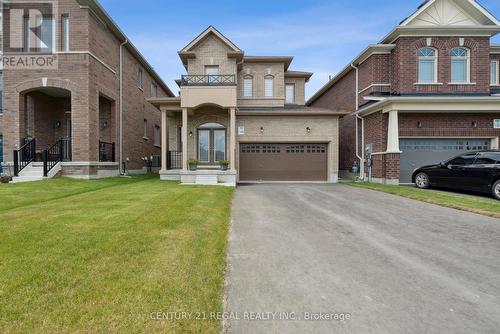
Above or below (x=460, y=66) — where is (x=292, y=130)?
below

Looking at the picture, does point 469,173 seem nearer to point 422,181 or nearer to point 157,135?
point 422,181

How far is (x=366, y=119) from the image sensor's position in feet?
51.7

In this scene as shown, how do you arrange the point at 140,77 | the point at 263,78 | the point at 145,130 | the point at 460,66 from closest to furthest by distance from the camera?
the point at 460,66, the point at 263,78, the point at 140,77, the point at 145,130

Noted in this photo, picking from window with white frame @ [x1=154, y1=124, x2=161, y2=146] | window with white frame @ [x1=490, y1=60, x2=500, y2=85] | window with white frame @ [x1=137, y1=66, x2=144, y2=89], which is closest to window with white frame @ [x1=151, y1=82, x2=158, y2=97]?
window with white frame @ [x1=137, y1=66, x2=144, y2=89]

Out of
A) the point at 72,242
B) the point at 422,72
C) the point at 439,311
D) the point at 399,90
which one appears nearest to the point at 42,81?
the point at 72,242

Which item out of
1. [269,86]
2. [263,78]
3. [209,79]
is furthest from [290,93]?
[209,79]

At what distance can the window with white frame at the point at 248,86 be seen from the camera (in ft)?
57.0

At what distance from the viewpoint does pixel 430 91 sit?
1420 cm

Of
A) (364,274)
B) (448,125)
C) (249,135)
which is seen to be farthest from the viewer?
(249,135)

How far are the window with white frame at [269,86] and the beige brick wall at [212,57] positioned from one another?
2541 millimetres

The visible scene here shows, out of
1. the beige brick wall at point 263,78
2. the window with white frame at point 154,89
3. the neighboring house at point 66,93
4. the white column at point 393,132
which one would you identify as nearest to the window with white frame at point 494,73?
the white column at point 393,132

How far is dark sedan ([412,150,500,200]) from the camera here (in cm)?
919

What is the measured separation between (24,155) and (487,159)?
19.2 metres

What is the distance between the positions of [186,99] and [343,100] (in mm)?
11060
